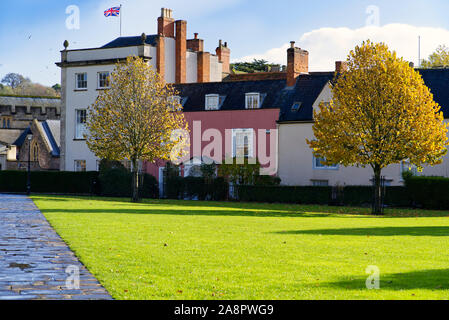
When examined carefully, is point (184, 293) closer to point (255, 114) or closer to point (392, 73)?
point (392, 73)

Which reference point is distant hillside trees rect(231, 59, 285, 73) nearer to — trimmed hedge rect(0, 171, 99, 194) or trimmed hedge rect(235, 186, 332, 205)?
trimmed hedge rect(0, 171, 99, 194)

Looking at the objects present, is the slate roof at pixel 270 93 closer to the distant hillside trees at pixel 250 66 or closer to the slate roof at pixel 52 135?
the slate roof at pixel 52 135

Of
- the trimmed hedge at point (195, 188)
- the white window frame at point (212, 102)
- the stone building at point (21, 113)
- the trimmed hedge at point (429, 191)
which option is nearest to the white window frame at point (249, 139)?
the white window frame at point (212, 102)

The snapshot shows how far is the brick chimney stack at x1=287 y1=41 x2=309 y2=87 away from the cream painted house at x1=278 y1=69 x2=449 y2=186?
2.79 feet

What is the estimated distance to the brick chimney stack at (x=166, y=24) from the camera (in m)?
57.9

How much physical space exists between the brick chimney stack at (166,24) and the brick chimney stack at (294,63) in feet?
40.6

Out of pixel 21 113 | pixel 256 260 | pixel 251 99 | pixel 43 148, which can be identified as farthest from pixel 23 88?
pixel 256 260

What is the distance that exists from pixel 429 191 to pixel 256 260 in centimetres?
2744

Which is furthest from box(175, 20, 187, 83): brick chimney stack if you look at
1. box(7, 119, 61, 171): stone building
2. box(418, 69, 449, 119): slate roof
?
box(418, 69, 449, 119): slate roof

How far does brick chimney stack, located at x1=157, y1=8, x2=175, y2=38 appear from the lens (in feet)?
190

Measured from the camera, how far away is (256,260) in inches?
517

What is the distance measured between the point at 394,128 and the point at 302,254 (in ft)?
67.7

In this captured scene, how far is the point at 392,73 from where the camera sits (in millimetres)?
33219

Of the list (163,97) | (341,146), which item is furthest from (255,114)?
(341,146)
